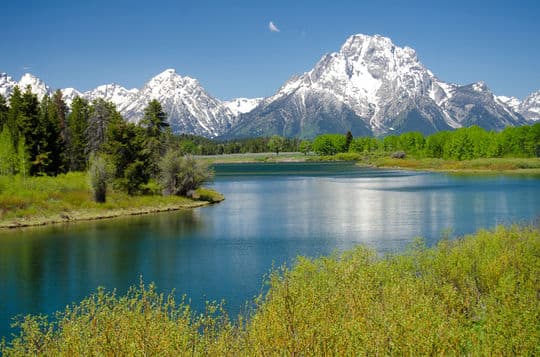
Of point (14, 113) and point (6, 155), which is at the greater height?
point (14, 113)

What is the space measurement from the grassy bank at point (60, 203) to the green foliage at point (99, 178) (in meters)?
1.18

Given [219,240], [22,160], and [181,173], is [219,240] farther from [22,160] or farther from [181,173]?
[22,160]

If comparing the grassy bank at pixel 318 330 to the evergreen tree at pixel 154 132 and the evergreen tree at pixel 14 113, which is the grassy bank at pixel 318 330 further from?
the evergreen tree at pixel 14 113

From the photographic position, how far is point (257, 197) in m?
99.2

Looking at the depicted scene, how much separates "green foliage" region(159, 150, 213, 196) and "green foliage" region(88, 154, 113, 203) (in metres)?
10.8

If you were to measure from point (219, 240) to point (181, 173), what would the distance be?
3382 centimetres

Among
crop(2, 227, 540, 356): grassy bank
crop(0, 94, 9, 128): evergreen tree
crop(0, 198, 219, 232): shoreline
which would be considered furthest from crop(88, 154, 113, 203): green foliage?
crop(2, 227, 540, 356): grassy bank

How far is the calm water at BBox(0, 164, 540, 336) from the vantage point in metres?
34.9

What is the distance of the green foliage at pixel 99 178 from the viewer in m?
73.8

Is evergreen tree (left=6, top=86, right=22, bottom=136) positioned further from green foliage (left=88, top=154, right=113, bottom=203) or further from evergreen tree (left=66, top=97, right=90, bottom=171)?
green foliage (left=88, top=154, right=113, bottom=203)

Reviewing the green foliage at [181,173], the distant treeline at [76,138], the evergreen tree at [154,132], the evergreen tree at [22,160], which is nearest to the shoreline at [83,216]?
the green foliage at [181,173]

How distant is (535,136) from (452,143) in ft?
91.5

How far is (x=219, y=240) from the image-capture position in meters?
53.8

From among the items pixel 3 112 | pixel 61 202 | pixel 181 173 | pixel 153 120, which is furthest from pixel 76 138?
pixel 61 202
